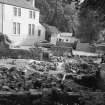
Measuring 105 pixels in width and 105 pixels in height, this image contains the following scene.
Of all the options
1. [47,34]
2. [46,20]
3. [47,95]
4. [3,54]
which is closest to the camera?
[47,95]

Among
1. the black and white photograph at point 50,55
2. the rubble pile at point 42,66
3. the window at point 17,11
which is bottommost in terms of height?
the rubble pile at point 42,66

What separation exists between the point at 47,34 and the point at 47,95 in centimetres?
3005

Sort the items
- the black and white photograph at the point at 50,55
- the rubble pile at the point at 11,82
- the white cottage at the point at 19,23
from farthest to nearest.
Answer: the white cottage at the point at 19,23 → the rubble pile at the point at 11,82 → the black and white photograph at the point at 50,55

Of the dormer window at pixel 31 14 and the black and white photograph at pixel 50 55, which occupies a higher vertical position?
the dormer window at pixel 31 14

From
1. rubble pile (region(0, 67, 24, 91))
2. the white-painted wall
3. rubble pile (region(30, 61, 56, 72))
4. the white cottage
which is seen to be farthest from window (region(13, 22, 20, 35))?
rubble pile (region(0, 67, 24, 91))

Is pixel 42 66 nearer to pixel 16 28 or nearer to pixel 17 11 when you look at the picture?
pixel 16 28

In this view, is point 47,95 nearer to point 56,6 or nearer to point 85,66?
point 85,66

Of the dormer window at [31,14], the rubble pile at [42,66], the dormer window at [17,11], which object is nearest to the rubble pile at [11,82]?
the rubble pile at [42,66]

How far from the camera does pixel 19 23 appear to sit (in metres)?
27.4

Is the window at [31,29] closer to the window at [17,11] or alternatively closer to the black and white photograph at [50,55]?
the black and white photograph at [50,55]

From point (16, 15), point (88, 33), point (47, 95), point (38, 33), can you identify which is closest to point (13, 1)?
point (16, 15)

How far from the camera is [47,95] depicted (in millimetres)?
5438

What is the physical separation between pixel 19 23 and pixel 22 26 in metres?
0.77

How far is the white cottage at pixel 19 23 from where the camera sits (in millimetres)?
24953
